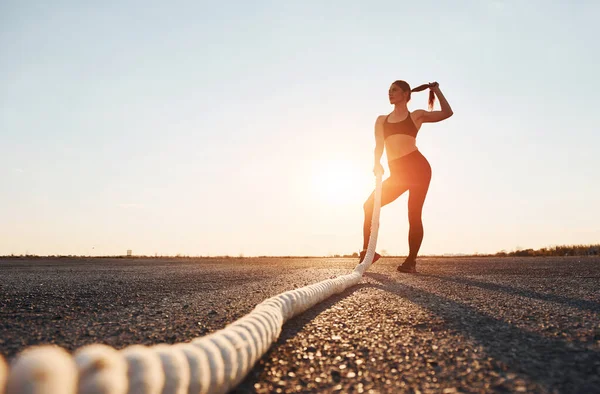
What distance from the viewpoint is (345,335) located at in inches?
94.6

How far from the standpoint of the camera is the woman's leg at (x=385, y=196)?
7301 mm

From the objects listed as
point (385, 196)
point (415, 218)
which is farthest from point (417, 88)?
point (415, 218)

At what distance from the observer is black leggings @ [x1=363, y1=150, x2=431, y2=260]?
7.12 m

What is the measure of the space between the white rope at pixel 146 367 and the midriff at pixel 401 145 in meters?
5.74

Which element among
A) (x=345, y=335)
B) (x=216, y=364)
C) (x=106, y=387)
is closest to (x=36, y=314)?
(x=345, y=335)

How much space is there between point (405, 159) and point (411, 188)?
44 centimetres

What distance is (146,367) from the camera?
111cm

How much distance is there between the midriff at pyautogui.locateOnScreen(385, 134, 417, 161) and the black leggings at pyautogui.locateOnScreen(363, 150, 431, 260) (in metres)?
0.06

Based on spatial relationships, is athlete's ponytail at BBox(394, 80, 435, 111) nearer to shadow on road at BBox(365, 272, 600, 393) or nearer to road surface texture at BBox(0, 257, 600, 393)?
road surface texture at BBox(0, 257, 600, 393)

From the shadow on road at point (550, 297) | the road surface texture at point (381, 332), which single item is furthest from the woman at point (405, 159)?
the road surface texture at point (381, 332)

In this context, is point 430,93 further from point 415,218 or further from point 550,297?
point 550,297

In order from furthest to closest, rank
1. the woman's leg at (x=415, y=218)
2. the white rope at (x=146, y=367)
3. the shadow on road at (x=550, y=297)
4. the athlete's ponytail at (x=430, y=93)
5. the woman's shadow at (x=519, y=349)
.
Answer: the athlete's ponytail at (x=430, y=93)
the woman's leg at (x=415, y=218)
the shadow on road at (x=550, y=297)
the woman's shadow at (x=519, y=349)
the white rope at (x=146, y=367)

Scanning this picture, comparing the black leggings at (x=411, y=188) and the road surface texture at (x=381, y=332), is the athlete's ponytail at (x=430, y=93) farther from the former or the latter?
the road surface texture at (x=381, y=332)

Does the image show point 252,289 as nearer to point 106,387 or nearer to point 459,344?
point 459,344
